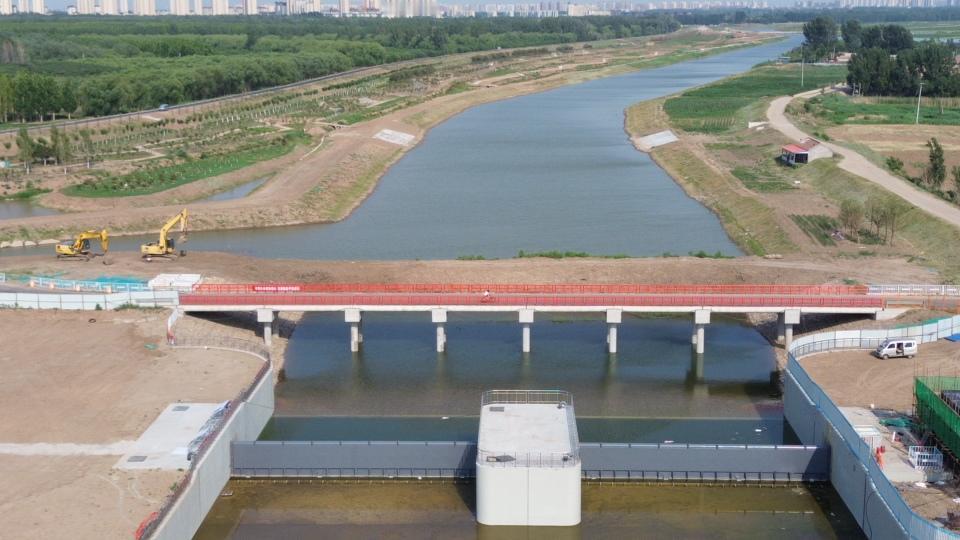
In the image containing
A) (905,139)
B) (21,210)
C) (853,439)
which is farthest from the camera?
(905,139)

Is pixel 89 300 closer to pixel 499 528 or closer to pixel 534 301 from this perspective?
pixel 534 301

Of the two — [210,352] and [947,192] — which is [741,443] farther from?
[947,192]

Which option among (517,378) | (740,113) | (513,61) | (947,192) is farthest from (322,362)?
(513,61)

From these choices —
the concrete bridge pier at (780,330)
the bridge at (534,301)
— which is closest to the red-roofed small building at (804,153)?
the bridge at (534,301)

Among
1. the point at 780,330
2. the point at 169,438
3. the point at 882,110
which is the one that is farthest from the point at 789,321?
the point at 882,110

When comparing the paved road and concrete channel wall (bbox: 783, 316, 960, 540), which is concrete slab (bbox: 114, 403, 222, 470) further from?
the paved road

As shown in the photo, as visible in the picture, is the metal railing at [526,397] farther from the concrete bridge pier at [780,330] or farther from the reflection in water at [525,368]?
the concrete bridge pier at [780,330]
